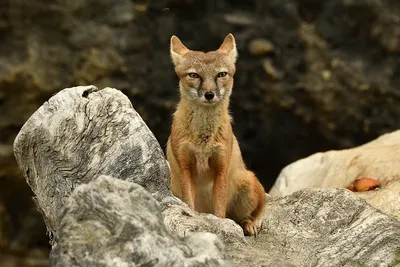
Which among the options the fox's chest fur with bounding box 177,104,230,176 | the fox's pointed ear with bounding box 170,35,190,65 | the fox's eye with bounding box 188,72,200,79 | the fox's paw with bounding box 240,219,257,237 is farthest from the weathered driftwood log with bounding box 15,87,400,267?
the fox's pointed ear with bounding box 170,35,190,65

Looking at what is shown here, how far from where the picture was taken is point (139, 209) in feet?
18.5

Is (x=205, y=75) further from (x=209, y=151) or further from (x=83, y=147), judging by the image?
(x=83, y=147)

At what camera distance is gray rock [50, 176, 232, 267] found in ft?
17.8

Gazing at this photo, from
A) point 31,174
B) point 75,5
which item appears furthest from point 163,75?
point 31,174

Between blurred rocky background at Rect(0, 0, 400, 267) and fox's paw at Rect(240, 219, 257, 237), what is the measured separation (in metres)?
5.65

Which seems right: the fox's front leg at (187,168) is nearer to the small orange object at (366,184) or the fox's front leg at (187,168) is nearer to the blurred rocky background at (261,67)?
the small orange object at (366,184)

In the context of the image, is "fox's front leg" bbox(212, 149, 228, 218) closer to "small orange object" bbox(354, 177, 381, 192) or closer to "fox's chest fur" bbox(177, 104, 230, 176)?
"fox's chest fur" bbox(177, 104, 230, 176)

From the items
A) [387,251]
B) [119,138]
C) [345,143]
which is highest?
[119,138]

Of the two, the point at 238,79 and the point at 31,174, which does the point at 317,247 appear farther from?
the point at 238,79

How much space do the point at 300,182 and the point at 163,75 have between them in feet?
12.4

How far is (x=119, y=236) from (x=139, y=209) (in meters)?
0.25

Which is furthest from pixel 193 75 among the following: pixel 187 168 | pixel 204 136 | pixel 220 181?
pixel 220 181

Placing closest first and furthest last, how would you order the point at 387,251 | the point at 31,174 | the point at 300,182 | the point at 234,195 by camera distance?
the point at 387,251 < the point at 31,174 < the point at 234,195 < the point at 300,182

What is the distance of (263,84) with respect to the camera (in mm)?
14266
